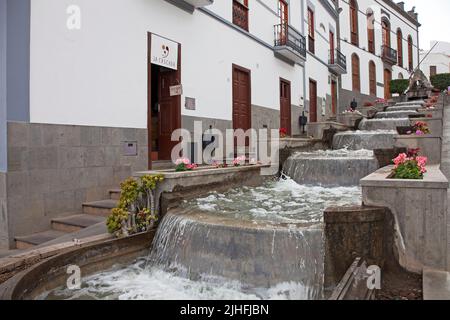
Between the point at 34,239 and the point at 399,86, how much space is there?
23257 millimetres

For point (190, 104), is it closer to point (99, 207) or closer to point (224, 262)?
point (99, 207)

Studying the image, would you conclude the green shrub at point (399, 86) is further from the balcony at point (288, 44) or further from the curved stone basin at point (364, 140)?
the curved stone basin at point (364, 140)

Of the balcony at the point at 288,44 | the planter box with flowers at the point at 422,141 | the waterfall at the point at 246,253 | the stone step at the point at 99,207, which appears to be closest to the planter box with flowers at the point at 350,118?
the balcony at the point at 288,44

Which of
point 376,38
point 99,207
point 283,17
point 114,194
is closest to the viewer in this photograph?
point 99,207

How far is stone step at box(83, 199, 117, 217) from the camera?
5.68 meters

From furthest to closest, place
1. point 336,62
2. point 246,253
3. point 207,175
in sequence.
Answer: point 336,62 → point 207,175 → point 246,253

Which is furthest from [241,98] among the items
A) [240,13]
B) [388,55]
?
[388,55]

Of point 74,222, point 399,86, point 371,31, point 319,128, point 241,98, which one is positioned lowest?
point 74,222

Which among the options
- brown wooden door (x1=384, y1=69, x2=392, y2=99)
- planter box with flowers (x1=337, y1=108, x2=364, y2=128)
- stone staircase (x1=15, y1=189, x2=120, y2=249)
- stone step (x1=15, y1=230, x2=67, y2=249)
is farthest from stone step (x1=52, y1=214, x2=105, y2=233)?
brown wooden door (x1=384, y1=69, x2=392, y2=99)

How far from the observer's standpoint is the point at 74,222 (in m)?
5.27

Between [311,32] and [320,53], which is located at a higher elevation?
[311,32]

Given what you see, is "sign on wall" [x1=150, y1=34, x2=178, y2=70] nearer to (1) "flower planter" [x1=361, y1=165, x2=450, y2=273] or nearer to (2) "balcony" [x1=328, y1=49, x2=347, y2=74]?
(1) "flower planter" [x1=361, y1=165, x2=450, y2=273]

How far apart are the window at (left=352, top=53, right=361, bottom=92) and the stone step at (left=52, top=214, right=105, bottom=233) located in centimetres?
1883

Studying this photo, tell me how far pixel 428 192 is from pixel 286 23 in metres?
11.0
